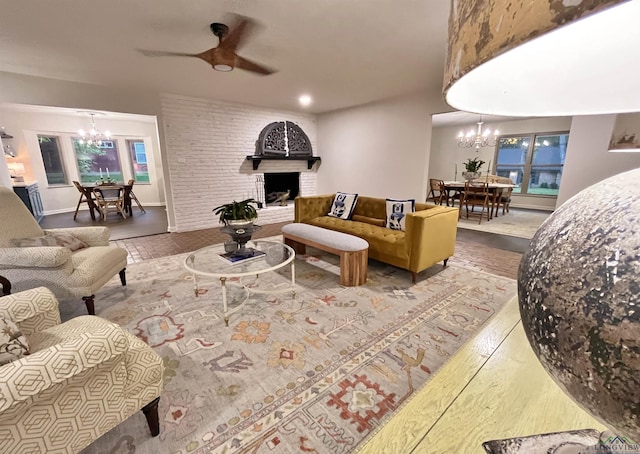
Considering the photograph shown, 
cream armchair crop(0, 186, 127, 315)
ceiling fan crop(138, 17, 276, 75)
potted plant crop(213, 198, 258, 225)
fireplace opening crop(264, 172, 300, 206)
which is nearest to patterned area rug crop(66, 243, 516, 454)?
cream armchair crop(0, 186, 127, 315)

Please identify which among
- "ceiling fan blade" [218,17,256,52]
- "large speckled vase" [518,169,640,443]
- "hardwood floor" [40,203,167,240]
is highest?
"ceiling fan blade" [218,17,256,52]

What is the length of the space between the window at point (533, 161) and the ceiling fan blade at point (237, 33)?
7.73 m

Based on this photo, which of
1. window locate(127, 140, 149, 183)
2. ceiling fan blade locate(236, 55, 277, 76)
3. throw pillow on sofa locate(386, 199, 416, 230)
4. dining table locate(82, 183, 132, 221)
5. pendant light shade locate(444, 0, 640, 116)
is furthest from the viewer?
window locate(127, 140, 149, 183)

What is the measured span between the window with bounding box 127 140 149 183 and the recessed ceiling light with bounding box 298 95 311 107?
4.91 meters

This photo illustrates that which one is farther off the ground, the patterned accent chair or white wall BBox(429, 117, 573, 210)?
white wall BBox(429, 117, 573, 210)

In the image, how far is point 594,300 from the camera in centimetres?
33

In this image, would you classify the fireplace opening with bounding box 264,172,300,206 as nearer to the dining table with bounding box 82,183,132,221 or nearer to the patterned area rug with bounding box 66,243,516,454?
the dining table with bounding box 82,183,132,221

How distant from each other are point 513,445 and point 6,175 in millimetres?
5885

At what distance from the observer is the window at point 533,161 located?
693cm

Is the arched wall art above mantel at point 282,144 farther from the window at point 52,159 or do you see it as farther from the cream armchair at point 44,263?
the window at point 52,159

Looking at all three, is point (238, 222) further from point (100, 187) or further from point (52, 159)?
point (52, 159)

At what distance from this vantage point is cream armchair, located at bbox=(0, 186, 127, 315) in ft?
6.32

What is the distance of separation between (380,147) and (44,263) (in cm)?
472

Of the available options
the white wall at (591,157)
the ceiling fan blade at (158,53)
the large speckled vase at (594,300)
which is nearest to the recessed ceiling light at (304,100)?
the ceiling fan blade at (158,53)
